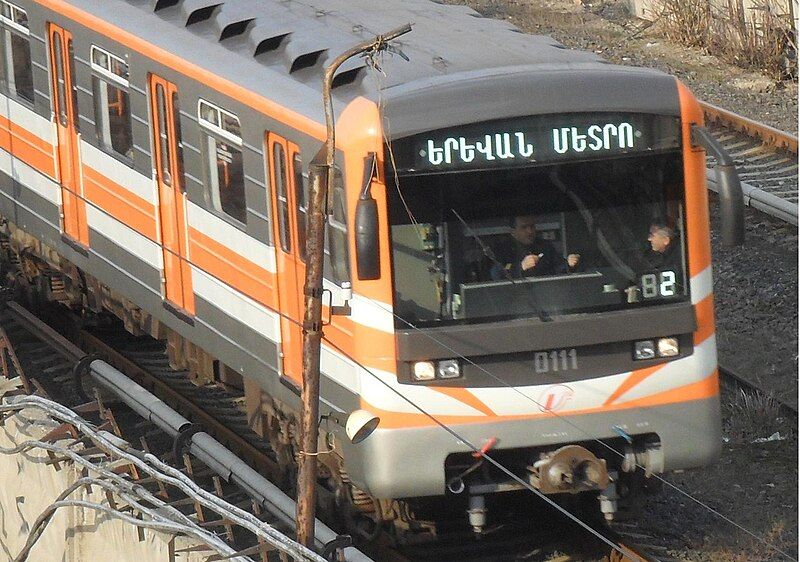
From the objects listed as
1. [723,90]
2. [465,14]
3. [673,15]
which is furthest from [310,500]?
[673,15]

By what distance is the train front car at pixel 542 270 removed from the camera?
929 cm

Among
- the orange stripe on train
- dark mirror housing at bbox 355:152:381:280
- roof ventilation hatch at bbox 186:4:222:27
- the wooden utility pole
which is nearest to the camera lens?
the wooden utility pole

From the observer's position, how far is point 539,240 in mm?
9430

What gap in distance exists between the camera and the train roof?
9.26 meters

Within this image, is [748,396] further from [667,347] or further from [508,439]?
[508,439]

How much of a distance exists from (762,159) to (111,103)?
7.99 metres

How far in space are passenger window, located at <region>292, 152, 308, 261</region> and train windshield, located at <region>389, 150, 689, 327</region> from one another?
0.85m

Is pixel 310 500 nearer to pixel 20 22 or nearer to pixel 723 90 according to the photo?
pixel 20 22

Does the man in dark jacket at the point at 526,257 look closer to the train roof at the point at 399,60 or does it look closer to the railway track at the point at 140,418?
the train roof at the point at 399,60


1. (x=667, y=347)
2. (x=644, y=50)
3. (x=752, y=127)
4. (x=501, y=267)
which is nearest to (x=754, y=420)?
(x=667, y=347)

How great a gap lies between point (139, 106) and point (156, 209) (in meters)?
0.72

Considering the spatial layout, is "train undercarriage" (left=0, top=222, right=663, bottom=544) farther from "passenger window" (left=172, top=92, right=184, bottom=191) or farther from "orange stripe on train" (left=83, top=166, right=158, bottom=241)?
"passenger window" (left=172, top=92, right=184, bottom=191)

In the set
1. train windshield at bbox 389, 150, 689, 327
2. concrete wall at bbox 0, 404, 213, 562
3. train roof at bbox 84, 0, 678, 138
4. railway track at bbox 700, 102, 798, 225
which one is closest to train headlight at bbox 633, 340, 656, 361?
train windshield at bbox 389, 150, 689, 327

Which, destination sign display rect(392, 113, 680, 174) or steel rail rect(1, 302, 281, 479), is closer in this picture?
destination sign display rect(392, 113, 680, 174)
